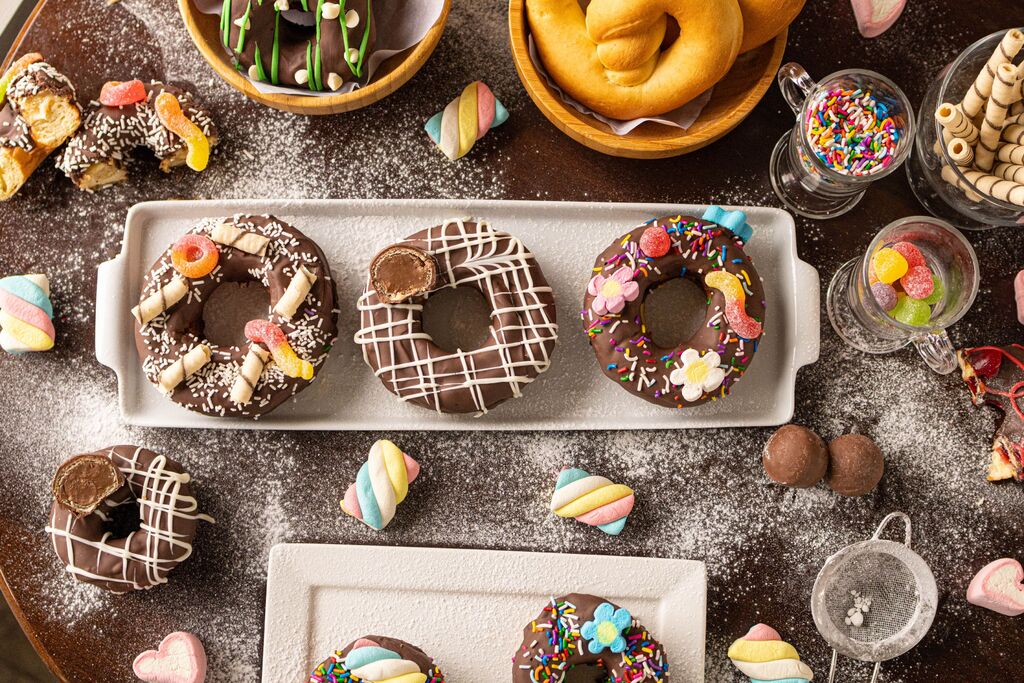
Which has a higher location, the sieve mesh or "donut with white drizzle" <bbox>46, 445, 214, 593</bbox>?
"donut with white drizzle" <bbox>46, 445, 214, 593</bbox>

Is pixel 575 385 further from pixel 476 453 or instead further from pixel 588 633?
pixel 588 633

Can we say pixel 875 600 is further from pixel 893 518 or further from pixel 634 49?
pixel 634 49

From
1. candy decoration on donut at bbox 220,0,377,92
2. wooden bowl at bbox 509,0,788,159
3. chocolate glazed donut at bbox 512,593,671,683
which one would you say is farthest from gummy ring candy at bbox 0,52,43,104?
chocolate glazed donut at bbox 512,593,671,683

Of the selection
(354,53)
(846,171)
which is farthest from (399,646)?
(846,171)

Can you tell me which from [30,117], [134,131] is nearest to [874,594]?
[134,131]

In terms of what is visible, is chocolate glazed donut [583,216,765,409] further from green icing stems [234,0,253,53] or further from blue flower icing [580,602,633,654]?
green icing stems [234,0,253,53]
